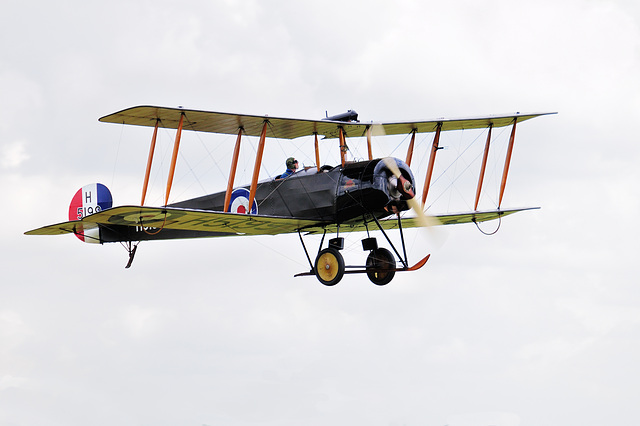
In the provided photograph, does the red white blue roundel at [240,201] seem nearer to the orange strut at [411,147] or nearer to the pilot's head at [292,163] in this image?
the pilot's head at [292,163]

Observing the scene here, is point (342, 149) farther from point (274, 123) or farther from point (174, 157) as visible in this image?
point (174, 157)

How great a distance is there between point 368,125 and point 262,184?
2.57m

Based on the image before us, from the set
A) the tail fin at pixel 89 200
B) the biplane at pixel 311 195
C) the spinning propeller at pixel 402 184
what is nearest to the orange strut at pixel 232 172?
the biplane at pixel 311 195

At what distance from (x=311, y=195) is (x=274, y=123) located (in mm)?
1624

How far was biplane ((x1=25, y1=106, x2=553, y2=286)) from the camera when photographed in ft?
48.0

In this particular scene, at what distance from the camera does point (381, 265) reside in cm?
1611

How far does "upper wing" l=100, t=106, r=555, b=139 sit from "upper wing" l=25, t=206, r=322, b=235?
76.2 inches

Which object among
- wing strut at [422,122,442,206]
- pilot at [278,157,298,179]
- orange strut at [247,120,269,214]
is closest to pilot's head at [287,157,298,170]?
pilot at [278,157,298,179]

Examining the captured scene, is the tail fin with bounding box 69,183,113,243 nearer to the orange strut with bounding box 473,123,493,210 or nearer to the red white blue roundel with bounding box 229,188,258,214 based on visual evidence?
the red white blue roundel with bounding box 229,188,258,214

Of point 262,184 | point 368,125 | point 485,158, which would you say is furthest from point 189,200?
point 485,158

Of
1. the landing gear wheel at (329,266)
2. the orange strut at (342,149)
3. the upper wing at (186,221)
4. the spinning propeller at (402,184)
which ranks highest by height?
the orange strut at (342,149)

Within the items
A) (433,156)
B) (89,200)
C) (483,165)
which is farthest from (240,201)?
(483,165)

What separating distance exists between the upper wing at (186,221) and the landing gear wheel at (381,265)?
1.37m

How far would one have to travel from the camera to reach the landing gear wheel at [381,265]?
1600 centimetres
